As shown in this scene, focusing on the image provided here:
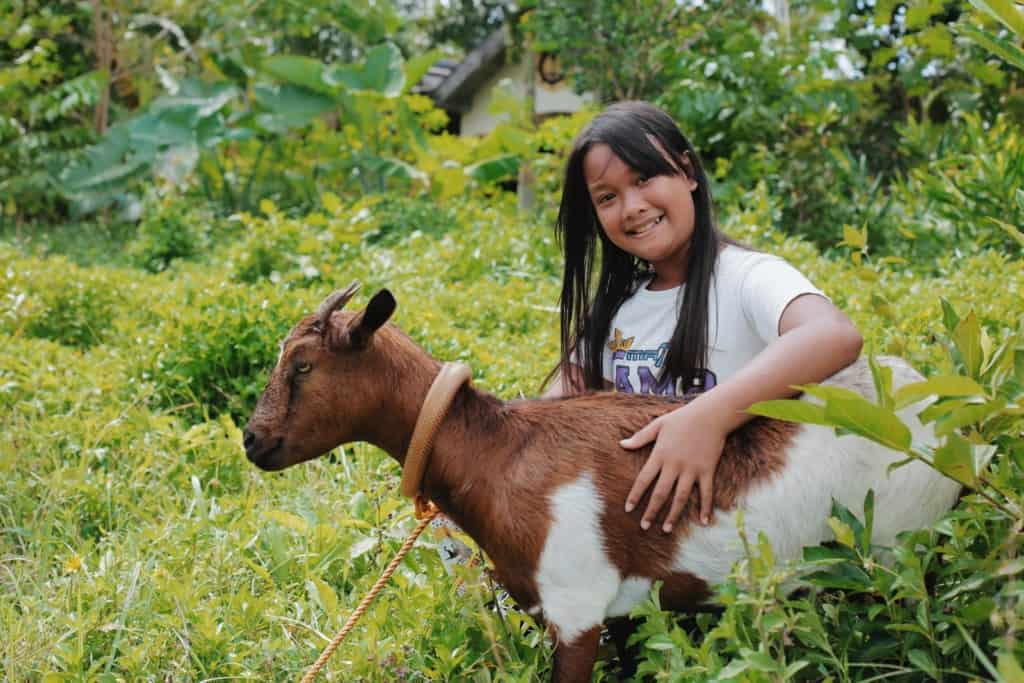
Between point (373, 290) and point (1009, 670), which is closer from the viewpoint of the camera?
point (1009, 670)

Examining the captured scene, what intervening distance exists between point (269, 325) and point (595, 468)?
2.53 metres

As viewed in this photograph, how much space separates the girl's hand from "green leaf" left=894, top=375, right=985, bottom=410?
532 mm

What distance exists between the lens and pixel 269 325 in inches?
157

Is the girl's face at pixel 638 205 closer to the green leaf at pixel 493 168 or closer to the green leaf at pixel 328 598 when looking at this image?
the green leaf at pixel 328 598

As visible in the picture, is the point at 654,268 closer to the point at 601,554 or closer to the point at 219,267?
the point at 601,554

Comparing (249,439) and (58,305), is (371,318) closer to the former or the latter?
(249,439)

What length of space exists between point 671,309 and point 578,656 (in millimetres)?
946

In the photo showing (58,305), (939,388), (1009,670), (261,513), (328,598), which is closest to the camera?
(1009,670)

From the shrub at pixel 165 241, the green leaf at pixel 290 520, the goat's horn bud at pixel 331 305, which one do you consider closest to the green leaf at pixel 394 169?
the shrub at pixel 165 241

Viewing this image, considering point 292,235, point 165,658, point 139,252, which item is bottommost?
point 139,252

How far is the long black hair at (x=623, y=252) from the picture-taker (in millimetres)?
2189

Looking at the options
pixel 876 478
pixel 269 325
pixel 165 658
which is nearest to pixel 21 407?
pixel 269 325

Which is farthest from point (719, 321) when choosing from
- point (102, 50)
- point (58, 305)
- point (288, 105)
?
point (102, 50)

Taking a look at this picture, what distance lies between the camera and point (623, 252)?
2.50 meters
